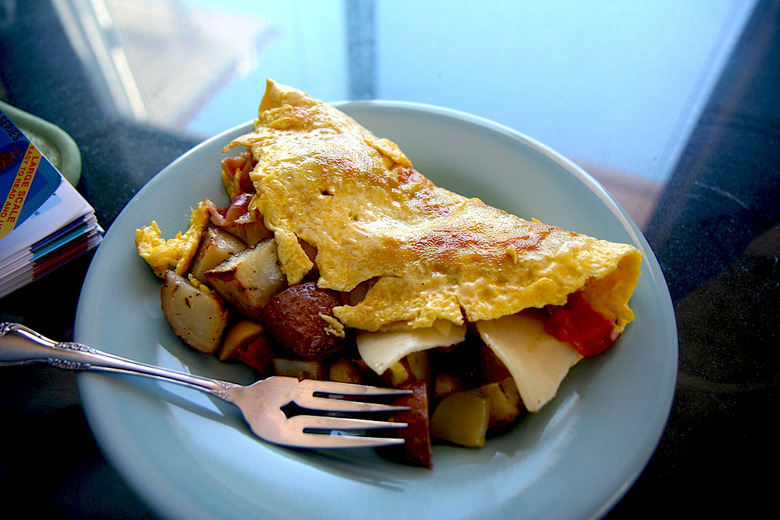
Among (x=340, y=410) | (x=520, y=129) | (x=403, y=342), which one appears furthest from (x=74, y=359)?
(x=520, y=129)

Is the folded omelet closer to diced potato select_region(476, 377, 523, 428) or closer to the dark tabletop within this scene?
diced potato select_region(476, 377, 523, 428)

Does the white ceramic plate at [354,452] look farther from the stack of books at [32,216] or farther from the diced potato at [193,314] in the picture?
the stack of books at [32,216]

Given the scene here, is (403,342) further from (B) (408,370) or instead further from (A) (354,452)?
(A) (354,452)

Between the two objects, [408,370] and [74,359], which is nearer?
[74,359]

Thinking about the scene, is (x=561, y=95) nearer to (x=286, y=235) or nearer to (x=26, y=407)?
(x=286, y=235)

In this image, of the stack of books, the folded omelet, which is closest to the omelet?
the folded omelet

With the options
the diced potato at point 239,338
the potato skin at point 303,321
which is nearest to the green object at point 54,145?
the diced potato at point 239,338
